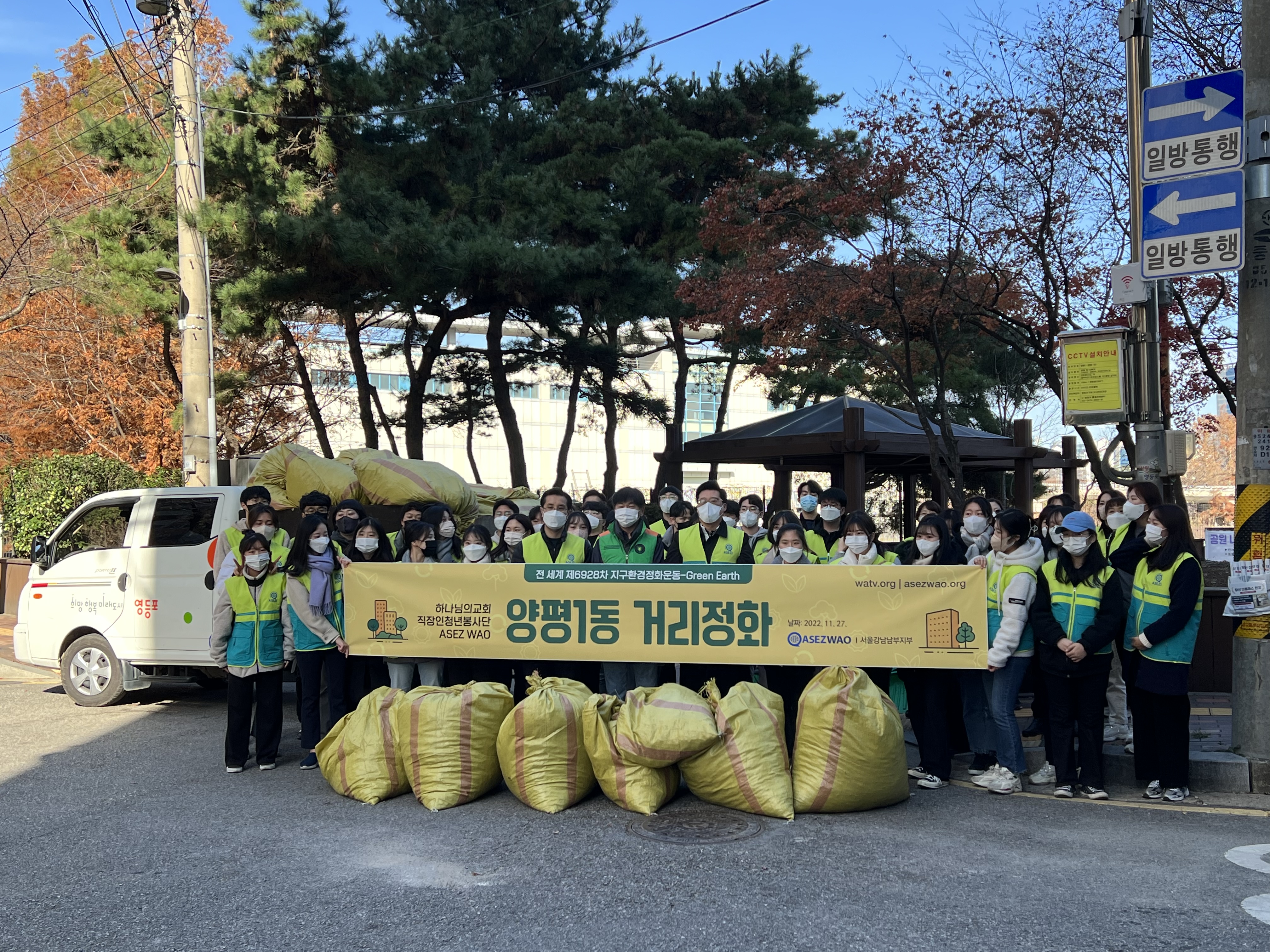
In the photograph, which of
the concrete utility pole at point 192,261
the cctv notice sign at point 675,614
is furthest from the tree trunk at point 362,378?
the cctv notice sign at point 675,614

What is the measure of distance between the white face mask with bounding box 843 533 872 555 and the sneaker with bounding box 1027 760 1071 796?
1732mm

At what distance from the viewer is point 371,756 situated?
6418 mm

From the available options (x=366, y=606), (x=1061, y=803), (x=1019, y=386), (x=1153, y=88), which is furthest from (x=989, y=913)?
(x=1019, y=386)

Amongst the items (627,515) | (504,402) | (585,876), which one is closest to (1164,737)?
(585,876)

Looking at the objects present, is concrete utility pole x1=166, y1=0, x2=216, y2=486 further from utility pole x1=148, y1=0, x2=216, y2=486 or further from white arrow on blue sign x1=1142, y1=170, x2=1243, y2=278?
white arrow on blue sign x1=1142, y1=170, x2=1243, y2=278

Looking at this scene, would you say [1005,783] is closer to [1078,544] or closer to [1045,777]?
→ [1045,777]

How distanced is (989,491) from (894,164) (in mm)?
18914

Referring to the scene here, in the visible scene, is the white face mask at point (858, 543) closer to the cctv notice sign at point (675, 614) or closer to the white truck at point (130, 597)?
the cctv notice sign at point (675, 614)

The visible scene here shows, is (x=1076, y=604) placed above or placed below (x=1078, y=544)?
below

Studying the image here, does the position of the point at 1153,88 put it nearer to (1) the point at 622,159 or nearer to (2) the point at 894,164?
(2) the point at 894,164

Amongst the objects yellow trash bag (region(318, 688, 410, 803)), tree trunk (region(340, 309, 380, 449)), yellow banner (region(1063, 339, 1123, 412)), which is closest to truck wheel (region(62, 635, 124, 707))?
yellow trash bag (region(318, 688, 410, 803))

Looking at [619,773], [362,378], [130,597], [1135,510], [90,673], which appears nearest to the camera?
[619,773]

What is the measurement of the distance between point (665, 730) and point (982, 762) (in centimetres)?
237

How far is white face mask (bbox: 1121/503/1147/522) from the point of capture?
7156mm
